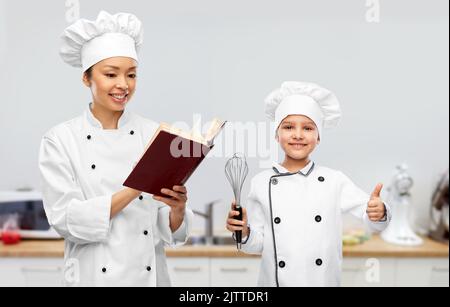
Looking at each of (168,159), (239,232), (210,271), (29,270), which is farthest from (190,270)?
(168,159)

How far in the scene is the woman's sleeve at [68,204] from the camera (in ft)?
2.47

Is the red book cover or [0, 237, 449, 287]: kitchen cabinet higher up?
the red book cover

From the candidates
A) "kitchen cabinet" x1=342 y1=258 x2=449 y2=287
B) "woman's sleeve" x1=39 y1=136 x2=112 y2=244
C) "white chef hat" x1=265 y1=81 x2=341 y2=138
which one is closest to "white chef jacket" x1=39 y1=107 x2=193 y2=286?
"woman's sleeve" x1=39 y1=136 x2=112 y2=244

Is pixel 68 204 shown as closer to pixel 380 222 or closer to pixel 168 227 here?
pixel 168 227

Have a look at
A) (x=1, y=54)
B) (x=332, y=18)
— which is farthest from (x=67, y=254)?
(x=332, y=18)

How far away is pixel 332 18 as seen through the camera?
955mm

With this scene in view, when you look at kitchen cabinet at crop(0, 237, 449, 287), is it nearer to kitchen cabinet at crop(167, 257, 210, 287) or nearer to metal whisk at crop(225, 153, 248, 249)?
kitchen cabinet at crop(167, 257, 210, 287)

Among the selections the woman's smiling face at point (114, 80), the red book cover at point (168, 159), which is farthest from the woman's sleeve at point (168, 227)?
the woman's smiling face at point (114, 80)

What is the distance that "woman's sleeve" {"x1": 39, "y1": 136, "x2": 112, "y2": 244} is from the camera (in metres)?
0.75

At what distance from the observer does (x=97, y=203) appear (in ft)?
2.47

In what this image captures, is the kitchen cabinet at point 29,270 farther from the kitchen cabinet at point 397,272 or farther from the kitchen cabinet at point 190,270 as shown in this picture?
the kitchen cabinet at point 397,272

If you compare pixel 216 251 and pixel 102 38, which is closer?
pixel 102 38

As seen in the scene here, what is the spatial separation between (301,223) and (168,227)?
24cm
